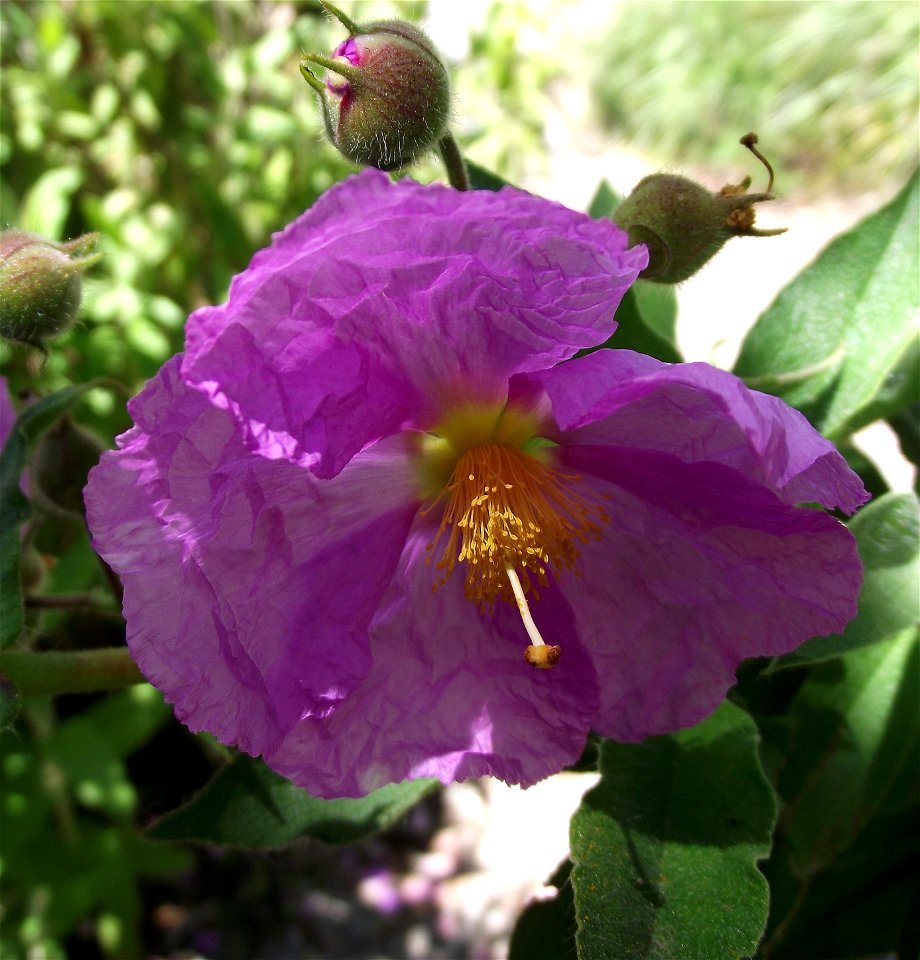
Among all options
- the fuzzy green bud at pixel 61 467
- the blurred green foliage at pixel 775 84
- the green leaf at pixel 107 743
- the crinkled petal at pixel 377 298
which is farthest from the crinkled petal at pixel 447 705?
the blurred green foliage at pixel 775 84

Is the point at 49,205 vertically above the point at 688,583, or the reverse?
the point at 688,583

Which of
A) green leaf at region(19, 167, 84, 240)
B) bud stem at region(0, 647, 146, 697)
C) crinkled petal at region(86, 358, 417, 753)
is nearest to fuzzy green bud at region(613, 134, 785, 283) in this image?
crinkled petal at region(86, 358, 417, 753)

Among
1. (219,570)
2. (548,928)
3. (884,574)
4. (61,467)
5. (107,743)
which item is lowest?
(107,743)

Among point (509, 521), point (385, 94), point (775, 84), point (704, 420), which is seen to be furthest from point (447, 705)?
point (775, 84)

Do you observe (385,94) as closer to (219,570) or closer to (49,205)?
(219,570)

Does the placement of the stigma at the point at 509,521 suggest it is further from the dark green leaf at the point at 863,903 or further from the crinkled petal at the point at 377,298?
the dark green leaf at the point at 863,903

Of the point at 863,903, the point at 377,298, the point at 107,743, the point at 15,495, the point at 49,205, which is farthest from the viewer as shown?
the point at 49,205

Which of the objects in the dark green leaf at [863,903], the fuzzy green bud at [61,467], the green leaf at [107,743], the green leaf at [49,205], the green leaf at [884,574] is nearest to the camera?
the green leaf at [884,574]

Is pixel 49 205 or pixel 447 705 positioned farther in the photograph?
pixel 49 205

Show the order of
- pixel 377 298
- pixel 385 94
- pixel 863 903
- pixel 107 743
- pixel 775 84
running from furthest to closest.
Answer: pixel 775 84 < pixel 107 743 < pixel 863 903 < pixel 385 94 < pixel 377 298
